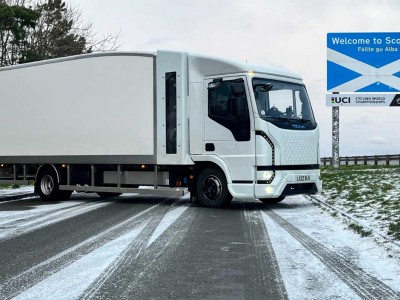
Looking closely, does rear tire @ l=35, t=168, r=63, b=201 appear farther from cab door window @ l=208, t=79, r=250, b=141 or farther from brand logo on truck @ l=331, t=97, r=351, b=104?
brand logo on truck @ l=331, t=97, r=351, b=104

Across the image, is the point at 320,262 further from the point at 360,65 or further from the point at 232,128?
the point at 360,65

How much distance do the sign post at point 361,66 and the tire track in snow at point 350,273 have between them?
794 inches

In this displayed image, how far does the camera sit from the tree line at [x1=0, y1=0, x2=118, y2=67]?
3359 cm

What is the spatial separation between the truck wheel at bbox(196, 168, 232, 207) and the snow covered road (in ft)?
2.34

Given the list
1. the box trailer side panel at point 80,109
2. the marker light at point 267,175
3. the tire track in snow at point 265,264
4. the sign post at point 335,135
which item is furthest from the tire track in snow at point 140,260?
the sign post at point 335,135

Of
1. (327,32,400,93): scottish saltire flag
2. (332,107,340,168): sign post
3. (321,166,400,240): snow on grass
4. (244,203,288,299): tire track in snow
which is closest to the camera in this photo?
(244,203,288,299): tire track in snow

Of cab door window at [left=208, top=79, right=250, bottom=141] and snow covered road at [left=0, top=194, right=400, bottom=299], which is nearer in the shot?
snow covered road at [left=0, top=194, right=400, bottom=299]

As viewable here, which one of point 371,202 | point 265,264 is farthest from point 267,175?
point 265,264

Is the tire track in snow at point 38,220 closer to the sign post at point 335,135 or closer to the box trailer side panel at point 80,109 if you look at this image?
the box trailer side panel at point 80,109

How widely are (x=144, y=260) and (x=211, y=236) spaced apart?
208 centimetres

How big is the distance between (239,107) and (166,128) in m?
1.93

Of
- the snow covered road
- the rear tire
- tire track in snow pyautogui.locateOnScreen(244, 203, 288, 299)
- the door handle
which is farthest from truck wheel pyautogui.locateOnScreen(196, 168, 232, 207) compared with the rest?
the rear tire

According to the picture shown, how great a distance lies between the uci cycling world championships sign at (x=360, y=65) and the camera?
27.3 m

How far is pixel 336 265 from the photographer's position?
20.6 feet
